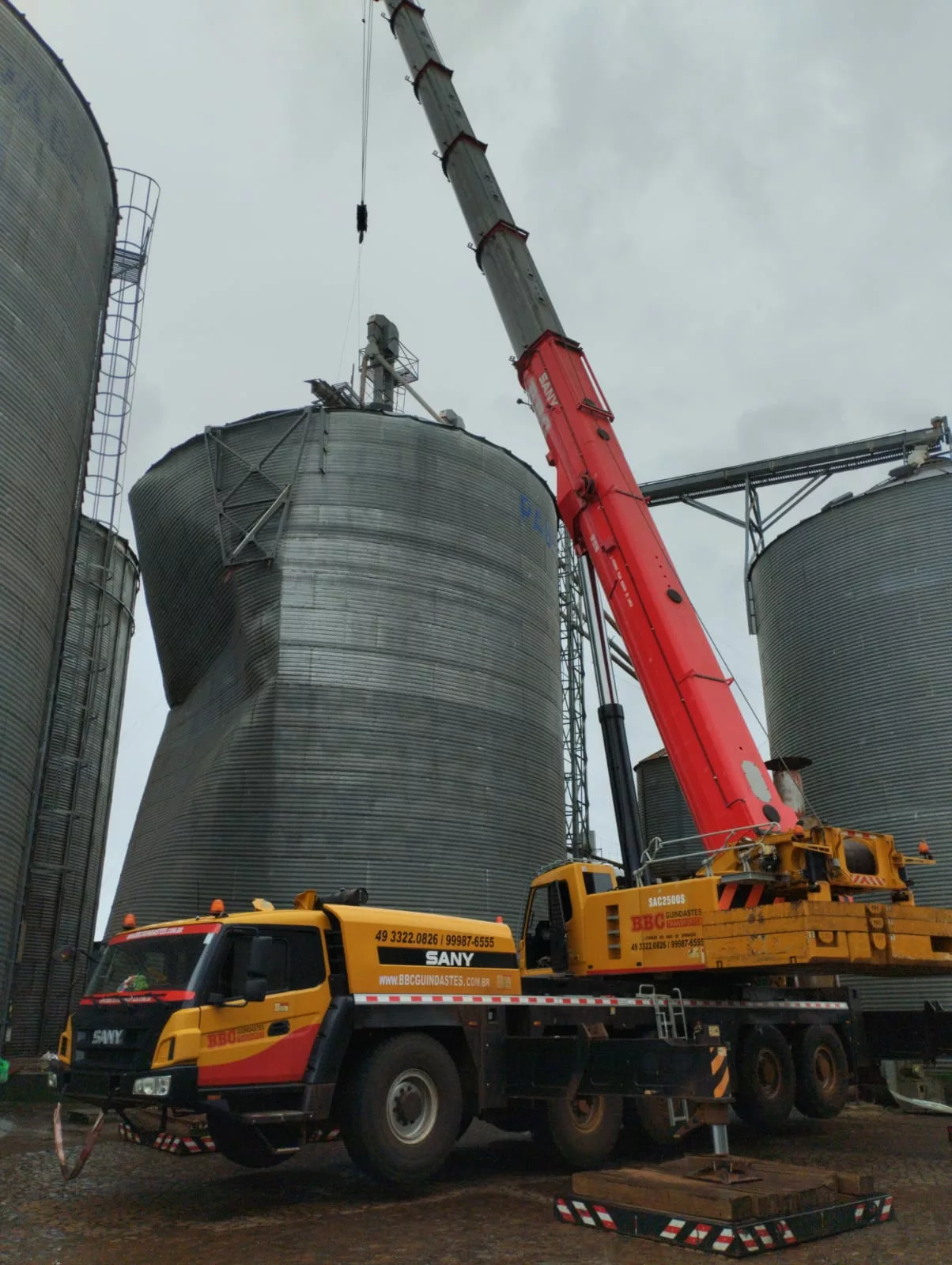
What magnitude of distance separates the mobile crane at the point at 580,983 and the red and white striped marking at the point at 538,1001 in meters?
0.03

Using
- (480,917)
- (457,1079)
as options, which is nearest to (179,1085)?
(457,1079)

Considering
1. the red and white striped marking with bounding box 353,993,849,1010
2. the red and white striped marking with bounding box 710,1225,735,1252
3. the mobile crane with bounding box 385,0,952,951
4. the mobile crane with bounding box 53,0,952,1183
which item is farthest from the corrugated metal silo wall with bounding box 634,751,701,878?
the red and white striped marking with bounding box 710,1225,735,1252

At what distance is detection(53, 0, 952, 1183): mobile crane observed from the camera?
894cm

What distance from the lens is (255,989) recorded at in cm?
891

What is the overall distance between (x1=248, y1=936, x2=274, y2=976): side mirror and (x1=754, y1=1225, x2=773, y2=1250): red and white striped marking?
14.2 feet

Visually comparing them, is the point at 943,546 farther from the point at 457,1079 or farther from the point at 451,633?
the point at 457,1079

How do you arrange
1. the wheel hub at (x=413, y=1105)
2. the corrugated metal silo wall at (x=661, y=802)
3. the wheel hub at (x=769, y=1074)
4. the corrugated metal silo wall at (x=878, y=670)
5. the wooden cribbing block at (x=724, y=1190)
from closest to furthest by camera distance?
the wooden cribbing block at (x=724, y=1190), the wheel hub at (x=413, y=1105), the wheel hub at (x=769, y=1074), the corrugated metal silo wall at (x=878, y=670), the corrugated metal silo wall at (x=661, y=802)

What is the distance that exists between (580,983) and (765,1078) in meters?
3.59

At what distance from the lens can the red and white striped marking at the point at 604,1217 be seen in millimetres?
7957

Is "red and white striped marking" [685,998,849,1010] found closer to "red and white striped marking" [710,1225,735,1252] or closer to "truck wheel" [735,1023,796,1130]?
"truck wheel" [735,1023,796,1130]

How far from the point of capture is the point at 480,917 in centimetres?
1894

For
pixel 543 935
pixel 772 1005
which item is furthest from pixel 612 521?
pixel 772 1005

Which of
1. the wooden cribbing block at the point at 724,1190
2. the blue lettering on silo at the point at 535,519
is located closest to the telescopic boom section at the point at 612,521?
the wooden cribbing block at the point at 724,1190

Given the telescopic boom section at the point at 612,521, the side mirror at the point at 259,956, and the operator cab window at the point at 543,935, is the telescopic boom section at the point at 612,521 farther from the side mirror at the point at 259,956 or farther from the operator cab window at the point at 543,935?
the side mirror at the point at 259,956
